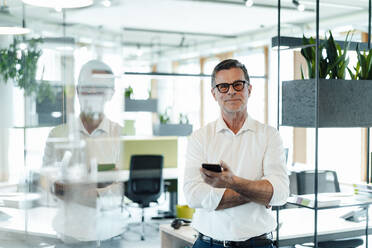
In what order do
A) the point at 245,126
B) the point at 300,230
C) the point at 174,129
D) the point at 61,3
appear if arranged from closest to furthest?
the point at 245,126
the point at 61,3
the point at 300,230
the point at 174,129

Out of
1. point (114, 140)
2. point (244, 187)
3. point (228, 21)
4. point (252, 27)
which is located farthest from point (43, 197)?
point (252, 27)

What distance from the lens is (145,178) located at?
240 inches

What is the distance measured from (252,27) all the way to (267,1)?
7.46ft

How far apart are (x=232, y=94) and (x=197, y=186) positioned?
436 millimetres

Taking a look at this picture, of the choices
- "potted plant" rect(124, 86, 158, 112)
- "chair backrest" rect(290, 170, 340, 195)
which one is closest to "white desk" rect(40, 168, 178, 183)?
"chair backrest" rect(290, 170, 340, 195)

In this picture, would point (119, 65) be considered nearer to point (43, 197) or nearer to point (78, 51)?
point (78, 51)

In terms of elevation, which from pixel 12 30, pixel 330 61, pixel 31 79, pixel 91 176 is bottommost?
pixel 91 176

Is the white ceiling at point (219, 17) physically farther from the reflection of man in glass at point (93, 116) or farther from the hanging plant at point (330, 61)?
the hanging plant at point (330, 61)

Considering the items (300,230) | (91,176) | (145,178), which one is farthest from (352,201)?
(145,178)

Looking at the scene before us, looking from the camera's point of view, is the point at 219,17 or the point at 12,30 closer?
the point at 12,30

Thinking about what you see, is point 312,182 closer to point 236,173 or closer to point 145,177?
point 236,173

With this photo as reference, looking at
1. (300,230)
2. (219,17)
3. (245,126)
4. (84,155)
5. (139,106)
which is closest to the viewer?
(245,126)

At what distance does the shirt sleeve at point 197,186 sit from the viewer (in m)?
1.99

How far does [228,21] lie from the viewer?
8617mm
